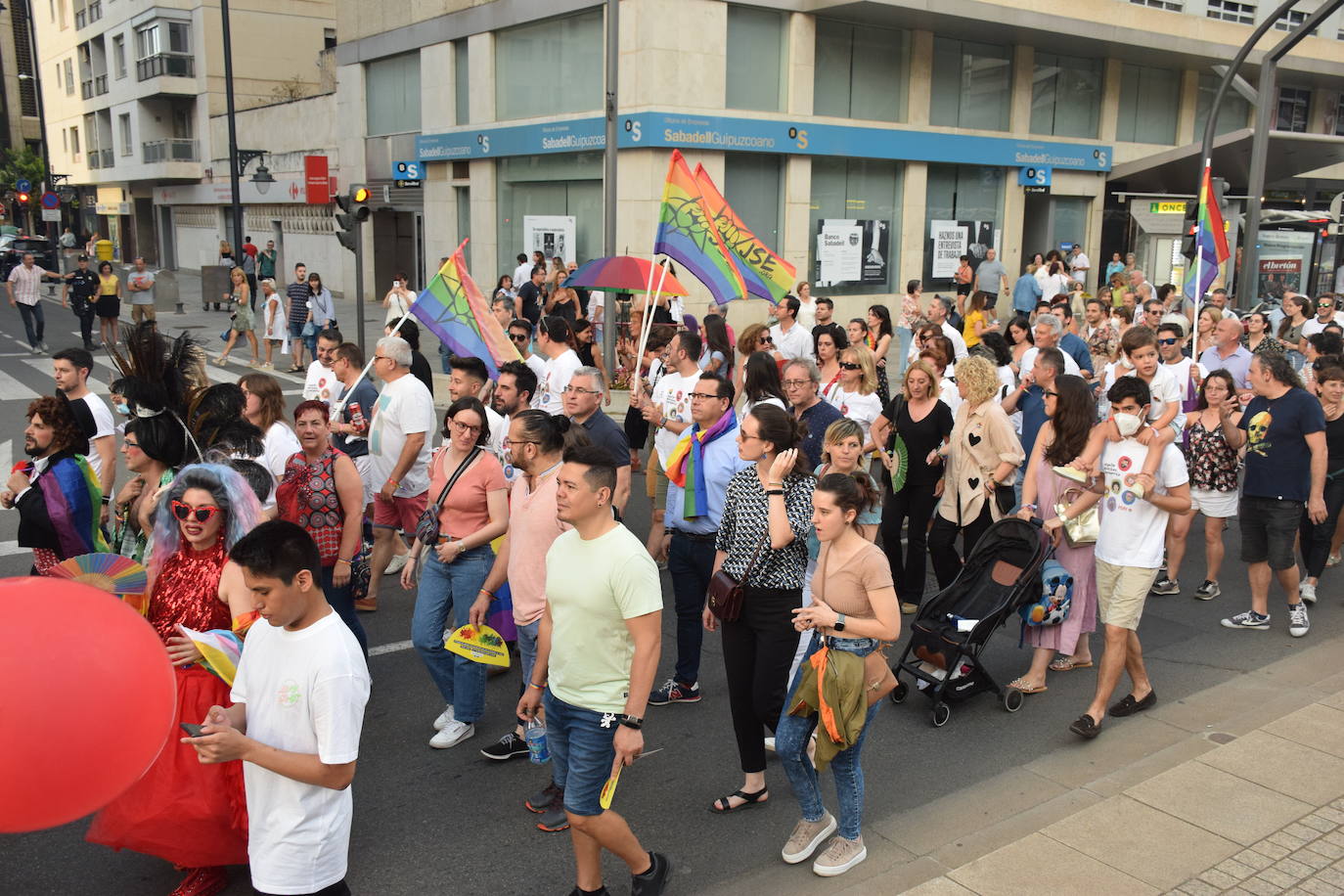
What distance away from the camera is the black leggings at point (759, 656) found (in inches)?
185

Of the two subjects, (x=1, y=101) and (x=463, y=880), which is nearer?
(x=463, y=880)

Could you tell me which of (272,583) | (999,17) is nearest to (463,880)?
(272,583)

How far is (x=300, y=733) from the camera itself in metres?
3.32

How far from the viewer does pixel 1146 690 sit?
6.02 metres

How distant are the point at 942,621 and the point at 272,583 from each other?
390cm

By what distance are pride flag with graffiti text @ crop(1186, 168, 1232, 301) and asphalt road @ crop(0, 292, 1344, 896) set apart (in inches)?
238

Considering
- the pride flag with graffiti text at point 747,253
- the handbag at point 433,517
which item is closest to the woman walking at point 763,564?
the handbag at point 433,517

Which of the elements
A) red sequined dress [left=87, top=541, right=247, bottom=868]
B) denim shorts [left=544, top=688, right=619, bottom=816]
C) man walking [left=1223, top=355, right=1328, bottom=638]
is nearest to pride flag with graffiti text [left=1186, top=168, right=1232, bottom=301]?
man walking [left=1223, top=355, right=1328, bottom=638]

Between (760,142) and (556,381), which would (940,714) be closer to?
(556,381)

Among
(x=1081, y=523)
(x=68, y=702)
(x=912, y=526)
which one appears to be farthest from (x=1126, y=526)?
(x=68, y=702)

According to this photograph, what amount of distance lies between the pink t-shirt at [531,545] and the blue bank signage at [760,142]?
1564 cm

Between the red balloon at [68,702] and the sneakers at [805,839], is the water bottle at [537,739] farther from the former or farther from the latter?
the red balloon at [68,702]

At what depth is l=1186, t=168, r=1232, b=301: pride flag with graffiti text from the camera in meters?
12.3

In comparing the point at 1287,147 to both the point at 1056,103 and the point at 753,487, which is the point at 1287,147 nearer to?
the point at 1056,103
